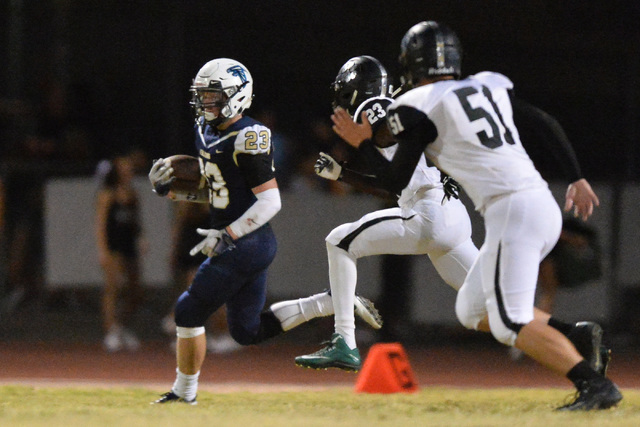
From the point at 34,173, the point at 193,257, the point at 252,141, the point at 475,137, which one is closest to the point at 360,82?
the point at 252,141

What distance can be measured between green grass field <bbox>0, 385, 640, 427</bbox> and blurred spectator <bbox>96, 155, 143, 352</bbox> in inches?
105

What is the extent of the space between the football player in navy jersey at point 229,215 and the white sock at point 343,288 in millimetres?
389

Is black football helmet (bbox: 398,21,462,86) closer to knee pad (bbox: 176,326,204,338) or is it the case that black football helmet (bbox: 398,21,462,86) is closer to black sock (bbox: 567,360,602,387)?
black sock (bbox: 567,360,602,387)

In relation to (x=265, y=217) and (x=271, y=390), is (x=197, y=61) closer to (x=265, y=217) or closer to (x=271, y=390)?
(x=271, y=390)

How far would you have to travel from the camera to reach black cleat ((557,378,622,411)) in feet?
15.9

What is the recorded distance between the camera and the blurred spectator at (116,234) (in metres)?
9.96

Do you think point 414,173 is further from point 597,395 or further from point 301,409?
point 597,395

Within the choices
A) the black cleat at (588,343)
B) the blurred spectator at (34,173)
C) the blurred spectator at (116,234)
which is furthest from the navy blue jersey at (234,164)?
the blurred spectator at (34,173)

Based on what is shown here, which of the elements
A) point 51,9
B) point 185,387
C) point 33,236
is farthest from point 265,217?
point 51,9

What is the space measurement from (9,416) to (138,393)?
1.99 metres

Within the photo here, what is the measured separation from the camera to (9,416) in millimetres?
5047

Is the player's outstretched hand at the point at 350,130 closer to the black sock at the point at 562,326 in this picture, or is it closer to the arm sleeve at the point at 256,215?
the arm sleeve at the point at 256,215

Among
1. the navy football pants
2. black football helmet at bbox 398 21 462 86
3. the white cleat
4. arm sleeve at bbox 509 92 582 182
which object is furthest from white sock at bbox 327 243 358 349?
arm sleeve at bbox 509 92 582 182

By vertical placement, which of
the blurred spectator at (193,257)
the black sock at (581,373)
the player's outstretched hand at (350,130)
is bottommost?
the blurred spectator at (193,257)
